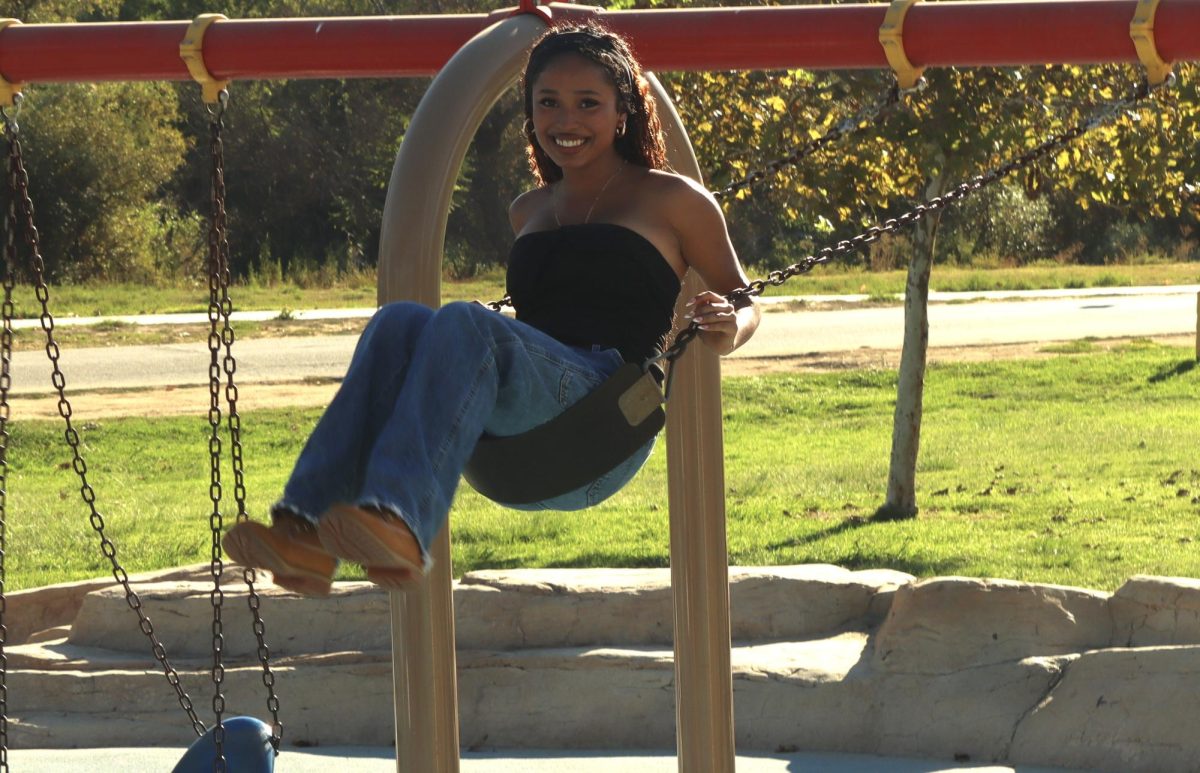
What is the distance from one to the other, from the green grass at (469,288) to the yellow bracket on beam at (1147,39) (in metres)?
14.3

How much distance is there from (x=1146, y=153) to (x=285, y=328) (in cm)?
1057

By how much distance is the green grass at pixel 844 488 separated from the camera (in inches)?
291

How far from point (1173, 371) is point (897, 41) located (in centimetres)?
968

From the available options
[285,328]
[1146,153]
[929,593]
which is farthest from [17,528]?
[285,328]

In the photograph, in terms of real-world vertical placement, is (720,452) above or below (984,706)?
above

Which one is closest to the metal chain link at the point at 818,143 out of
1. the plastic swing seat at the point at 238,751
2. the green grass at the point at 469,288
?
the plastic swing seat at the point at 238,751

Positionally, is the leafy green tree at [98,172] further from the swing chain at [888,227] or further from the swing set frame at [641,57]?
the swing chain at [888,227]

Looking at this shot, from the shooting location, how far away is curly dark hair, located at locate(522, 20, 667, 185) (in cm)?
324

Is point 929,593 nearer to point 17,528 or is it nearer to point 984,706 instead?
point 984,706

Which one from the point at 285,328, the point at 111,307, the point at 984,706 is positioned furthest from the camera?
the point at 111,307

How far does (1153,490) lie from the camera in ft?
28.2

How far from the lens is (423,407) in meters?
2.64

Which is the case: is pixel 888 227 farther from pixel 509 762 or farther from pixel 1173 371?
pixel 1173 371

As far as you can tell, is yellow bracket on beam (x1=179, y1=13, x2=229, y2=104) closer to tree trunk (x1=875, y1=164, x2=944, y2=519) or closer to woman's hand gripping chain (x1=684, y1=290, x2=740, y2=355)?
woman's hand gripping chain (x1=684, y1=290, x2=740, y2=355)
